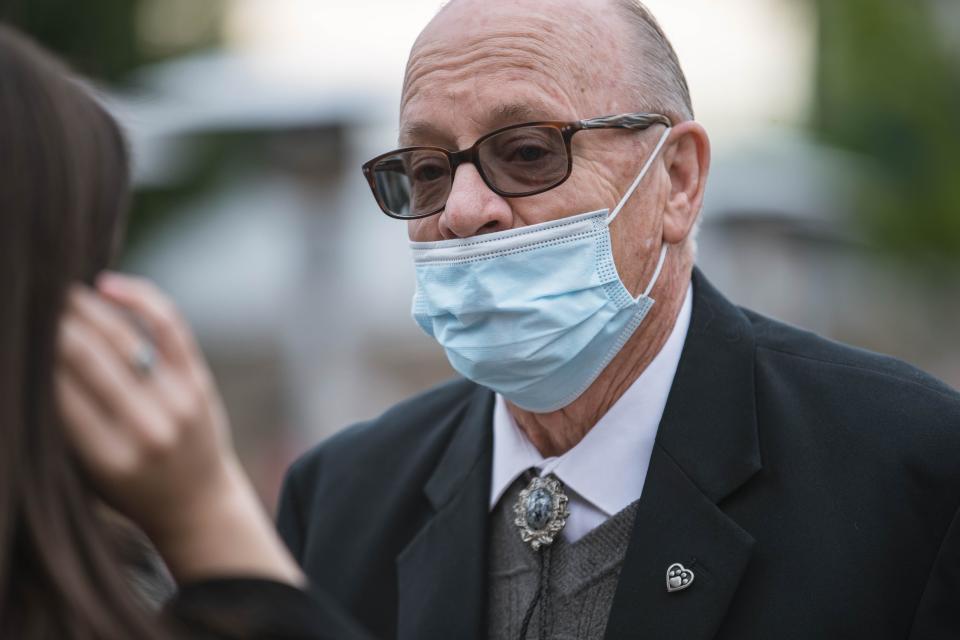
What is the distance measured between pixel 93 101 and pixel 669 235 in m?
1.61

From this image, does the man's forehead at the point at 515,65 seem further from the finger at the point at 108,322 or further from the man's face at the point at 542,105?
the finger at the point at 108,322

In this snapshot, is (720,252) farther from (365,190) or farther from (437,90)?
(437,90)

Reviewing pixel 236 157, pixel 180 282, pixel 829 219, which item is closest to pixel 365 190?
pixel 236 157

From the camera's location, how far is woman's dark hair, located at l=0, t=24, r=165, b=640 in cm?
160

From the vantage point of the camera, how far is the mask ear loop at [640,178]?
9.71ft

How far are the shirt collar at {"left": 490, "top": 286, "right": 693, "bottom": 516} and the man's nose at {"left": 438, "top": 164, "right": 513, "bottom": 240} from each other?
48cm

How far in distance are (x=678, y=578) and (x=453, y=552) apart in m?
0.62

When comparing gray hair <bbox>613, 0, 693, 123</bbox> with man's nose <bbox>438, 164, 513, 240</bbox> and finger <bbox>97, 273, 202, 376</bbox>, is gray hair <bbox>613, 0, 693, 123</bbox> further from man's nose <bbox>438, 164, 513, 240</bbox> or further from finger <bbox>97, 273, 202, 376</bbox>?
finger <bbox>97, 273, 202, 376</bbox>

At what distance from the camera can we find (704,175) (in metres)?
3.15

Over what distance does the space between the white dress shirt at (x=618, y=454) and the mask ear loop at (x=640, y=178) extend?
0.30m

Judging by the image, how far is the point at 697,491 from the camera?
271 centimetres

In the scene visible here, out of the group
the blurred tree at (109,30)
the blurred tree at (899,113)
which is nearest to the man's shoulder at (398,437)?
the blurred tree at (109,30)

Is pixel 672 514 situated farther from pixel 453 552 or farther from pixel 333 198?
pixel 333 198

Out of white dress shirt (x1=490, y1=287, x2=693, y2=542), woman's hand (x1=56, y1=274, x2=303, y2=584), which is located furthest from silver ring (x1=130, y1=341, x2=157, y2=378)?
white dress shirt (x1=490, y1=287, x2=693, y2=542)
